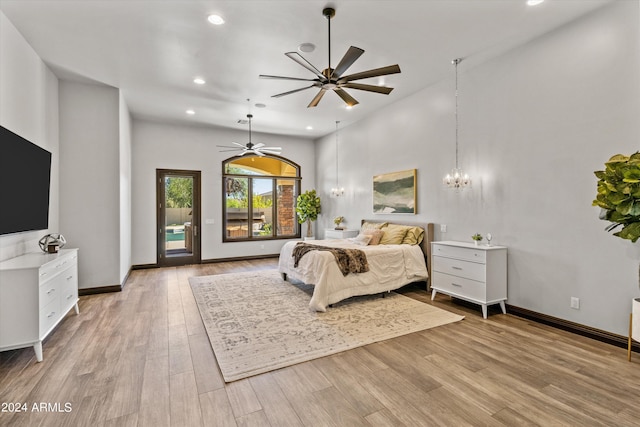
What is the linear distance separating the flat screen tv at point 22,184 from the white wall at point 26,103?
17cm

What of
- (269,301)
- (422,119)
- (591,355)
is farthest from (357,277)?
(422,119)

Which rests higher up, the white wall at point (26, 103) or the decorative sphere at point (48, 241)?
the white wall at point (26, 103)

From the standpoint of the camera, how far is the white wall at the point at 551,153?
3.09 metres

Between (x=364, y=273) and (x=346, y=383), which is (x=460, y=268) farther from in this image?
(x=346, y=383)

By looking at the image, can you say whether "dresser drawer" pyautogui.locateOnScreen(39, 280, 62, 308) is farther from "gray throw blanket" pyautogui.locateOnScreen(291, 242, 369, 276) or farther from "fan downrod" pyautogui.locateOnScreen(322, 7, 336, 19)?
"fan downrod" pyautogui.locateOnScreen(322, 7, 336, 19)

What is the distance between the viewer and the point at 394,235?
5.49 m

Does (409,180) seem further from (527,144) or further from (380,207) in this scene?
(527,144)

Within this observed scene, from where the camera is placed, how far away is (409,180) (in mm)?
5680

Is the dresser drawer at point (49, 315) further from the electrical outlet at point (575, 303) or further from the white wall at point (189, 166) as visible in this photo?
the electrical outlet at point (575, 303)

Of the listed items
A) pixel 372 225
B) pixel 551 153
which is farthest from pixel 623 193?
pixel 372 225

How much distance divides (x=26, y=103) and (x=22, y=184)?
116 cm

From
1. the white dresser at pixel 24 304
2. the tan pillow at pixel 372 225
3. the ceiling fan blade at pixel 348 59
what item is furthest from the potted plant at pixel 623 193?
the white dresser at pixel 24 304

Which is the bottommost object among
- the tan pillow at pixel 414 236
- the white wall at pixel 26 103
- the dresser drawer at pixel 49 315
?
the dresser drawer at pixel 49 315

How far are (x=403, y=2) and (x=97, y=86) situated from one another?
483 centimetres
